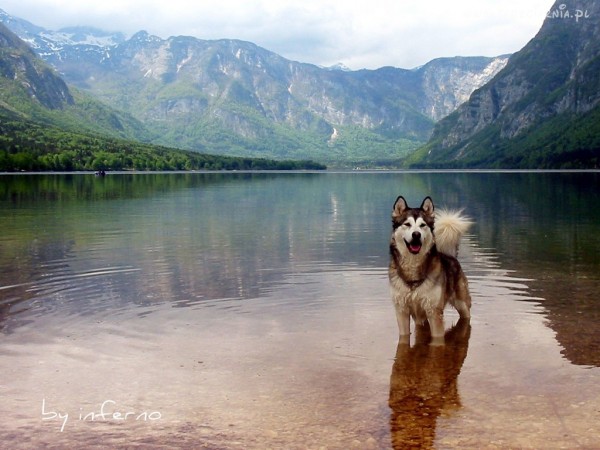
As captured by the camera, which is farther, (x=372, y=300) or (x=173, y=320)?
(x=372, y=300)

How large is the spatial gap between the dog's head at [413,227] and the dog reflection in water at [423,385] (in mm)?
2456

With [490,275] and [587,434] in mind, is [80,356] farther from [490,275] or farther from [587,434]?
[490,275]

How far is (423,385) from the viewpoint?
13.1 metres

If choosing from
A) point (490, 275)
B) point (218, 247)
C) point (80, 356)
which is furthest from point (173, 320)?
point (218, 247)

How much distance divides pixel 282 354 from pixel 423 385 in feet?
12.0

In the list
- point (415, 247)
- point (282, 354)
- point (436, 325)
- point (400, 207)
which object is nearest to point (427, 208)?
point (400, 207)

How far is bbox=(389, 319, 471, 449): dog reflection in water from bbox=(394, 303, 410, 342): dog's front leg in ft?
0.60

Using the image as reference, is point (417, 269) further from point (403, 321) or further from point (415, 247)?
point (403, 321)

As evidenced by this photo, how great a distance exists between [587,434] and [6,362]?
1190 centimetres

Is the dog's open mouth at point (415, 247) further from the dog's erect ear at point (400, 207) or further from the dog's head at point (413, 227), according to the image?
the dog's erect ear at point (400, 207)

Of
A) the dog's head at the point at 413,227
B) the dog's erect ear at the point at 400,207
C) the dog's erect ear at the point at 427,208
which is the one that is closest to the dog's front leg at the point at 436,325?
the dog's head at the point at 413,227

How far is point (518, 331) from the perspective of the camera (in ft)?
56.8

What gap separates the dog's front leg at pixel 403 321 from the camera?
15586 millimetres

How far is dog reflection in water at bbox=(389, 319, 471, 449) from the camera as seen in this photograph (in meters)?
10.7
